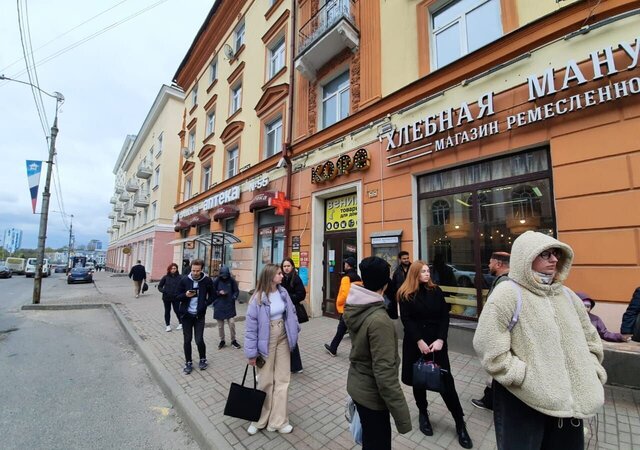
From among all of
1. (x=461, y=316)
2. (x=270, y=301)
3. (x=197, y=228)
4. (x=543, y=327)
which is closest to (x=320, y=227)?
(x=461, y=316)

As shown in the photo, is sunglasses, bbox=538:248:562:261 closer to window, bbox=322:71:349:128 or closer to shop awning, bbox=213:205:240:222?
window, bbox=322:71:349:128

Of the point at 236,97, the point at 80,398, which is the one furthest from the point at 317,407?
the point at 236,97

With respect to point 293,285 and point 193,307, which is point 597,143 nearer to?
point 293,285

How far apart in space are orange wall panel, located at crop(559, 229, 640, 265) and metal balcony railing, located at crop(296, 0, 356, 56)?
7.46m

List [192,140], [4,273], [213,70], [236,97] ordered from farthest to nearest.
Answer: [4,273]
[192,140]
[213,70]
[236,97]

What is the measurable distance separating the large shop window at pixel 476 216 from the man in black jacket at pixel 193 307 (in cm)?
444

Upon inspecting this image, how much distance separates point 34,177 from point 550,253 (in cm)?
1533

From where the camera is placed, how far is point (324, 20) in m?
9.16

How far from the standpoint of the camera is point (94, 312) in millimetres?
10289

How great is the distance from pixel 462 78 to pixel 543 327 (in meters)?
5.64

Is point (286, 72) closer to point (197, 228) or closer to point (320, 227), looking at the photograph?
point (320, 227)

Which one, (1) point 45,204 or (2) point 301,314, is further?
(1) point 45,204

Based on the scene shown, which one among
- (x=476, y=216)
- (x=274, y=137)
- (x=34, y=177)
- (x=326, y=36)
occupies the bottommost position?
(x=476, y=216)

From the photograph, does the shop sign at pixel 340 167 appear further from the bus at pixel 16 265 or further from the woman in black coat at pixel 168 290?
the bus at pixel 16 265
